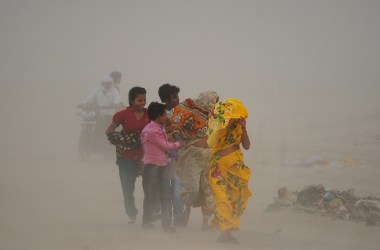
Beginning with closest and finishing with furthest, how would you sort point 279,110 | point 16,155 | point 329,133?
1. point 16,155
2. point 329,133
3. point 279,110

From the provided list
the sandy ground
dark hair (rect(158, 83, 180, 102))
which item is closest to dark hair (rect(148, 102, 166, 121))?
dark hair (rect(158, 83, 180, 102))

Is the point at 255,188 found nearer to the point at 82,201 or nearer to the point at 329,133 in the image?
the point at 82,201

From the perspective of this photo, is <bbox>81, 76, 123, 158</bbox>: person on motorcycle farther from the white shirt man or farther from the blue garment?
the blue garment

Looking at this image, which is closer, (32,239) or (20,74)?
(32,239)

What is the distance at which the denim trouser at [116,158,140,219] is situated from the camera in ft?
26.2

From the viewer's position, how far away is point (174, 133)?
7.45 metres

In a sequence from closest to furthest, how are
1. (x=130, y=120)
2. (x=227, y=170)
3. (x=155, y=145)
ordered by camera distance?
(x=227, y=170) → (x=155, y=145) → (x=130, y=120)

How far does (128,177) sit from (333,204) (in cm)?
276

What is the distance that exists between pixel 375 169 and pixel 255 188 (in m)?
2.74

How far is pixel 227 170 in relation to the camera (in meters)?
6.85

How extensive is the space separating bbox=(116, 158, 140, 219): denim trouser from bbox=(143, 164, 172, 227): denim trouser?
0.42m

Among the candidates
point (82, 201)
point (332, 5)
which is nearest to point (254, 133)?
point (82, 201)

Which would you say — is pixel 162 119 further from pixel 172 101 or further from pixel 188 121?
pixel 172 101

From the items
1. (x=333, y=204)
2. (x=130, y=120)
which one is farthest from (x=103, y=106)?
(x=333, y=204)
